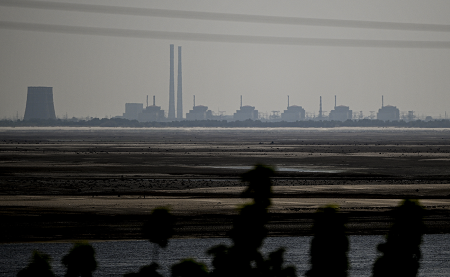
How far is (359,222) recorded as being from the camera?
1296 inches

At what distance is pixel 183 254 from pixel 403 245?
723 inches

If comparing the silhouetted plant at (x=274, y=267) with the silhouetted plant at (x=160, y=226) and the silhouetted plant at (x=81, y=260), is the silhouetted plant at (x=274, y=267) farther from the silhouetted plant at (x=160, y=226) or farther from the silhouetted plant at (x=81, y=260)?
the silhouetted plant at (x=81, y=260)

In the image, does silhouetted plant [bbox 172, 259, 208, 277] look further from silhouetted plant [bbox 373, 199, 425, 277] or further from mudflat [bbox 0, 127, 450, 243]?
mudflat [bbox 0, 127, 450, 243]

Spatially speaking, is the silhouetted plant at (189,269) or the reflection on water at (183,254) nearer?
the silhouetted plant at (189,269)

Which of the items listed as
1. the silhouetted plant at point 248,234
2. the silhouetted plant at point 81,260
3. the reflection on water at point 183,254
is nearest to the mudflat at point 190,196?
the reflection on water at point 183,254

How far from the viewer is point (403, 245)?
24.2 feet

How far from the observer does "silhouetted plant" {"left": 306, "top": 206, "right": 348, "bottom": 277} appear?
23.9 ft

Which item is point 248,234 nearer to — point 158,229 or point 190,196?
point 158,229

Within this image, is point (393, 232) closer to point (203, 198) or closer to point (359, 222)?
point (359, 222)

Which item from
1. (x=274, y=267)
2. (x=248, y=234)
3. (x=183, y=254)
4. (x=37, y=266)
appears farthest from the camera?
(x=183, y=254)

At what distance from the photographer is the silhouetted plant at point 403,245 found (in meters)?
7.23

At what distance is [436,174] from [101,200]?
119 feet

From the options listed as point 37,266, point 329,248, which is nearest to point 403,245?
point 329,248

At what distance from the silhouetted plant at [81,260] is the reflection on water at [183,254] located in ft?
45.8
